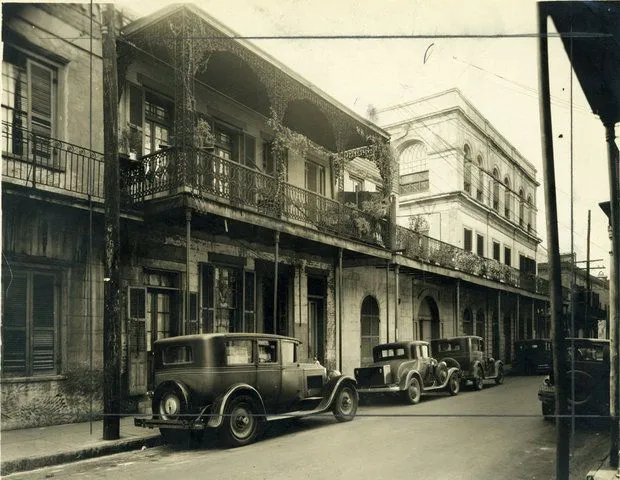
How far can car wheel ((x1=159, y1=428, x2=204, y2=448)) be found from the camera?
320 inches

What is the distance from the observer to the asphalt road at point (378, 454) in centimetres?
638

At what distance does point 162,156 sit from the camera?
1063 centimetres

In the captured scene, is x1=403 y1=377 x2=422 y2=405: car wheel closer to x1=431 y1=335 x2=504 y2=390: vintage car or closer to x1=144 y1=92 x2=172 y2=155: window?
x1=431 y1=335 x2=504 y2=390: vintage car

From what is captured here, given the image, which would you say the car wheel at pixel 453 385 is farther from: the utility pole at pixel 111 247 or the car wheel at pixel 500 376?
the utility pole at pixel 111 247

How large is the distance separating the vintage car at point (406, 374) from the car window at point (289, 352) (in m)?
3.69

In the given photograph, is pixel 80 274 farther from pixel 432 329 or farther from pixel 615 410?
pixel 432 329

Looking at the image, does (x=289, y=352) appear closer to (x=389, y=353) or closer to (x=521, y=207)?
(x=389, y=353)

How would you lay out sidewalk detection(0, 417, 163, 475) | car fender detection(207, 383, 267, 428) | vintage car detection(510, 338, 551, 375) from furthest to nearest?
vintage car detection(510, 338, 551, 375), car fender detection(207, 383, 267, 428), sidewalk detection(0, 417, 163, 475)

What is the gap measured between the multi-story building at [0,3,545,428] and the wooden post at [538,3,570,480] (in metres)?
5.30

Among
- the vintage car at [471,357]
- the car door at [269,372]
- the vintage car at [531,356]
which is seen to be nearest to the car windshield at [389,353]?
the vintage car at [471,357]

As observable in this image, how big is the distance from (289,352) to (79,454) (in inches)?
145

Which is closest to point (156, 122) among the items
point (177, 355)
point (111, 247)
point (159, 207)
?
point (159, 207)

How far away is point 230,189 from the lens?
11.5 meters

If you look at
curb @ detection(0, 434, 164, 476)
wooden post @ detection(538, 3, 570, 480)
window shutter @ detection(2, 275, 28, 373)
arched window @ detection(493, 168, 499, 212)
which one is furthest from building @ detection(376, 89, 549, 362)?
window shutter @ detection(2, 275, 28, 373)
